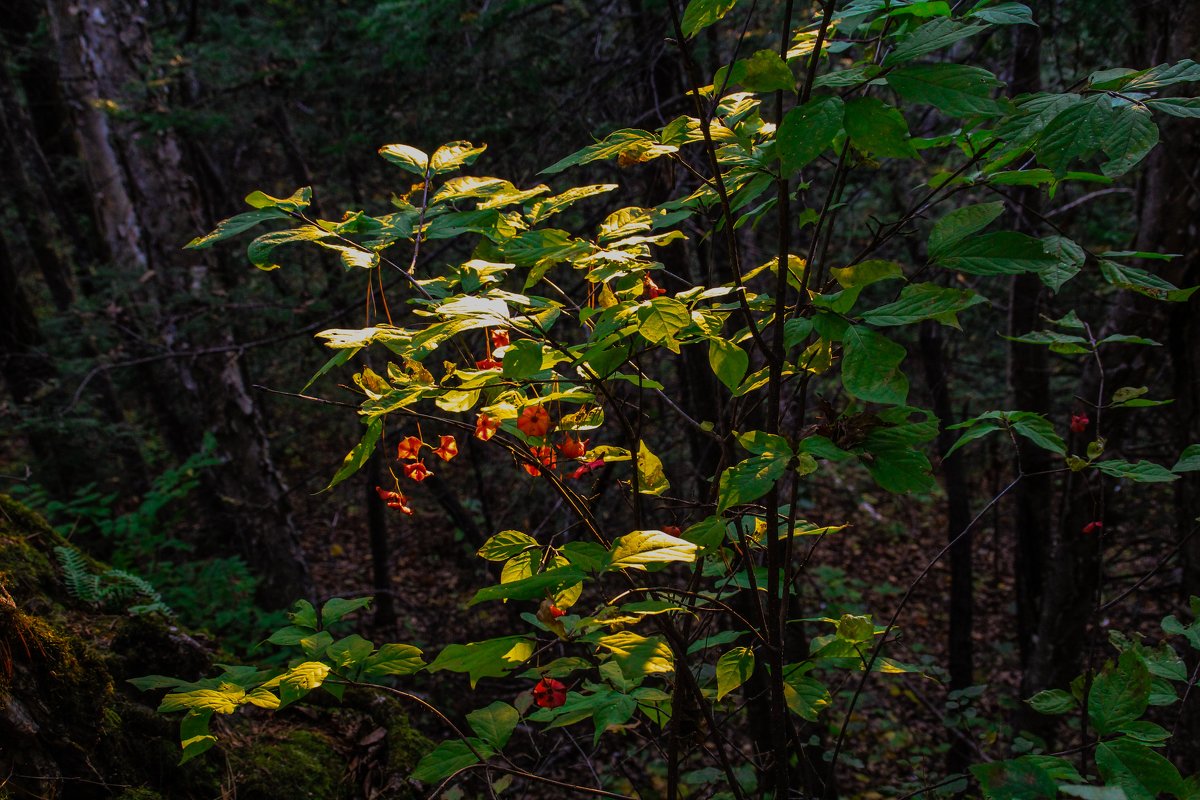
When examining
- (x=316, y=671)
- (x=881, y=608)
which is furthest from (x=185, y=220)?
(x=881, y=608)

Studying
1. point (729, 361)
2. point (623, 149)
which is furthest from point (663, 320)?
point (623, 149)

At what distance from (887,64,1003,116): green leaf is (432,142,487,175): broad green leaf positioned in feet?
2.63

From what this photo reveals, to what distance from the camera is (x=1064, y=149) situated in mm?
930

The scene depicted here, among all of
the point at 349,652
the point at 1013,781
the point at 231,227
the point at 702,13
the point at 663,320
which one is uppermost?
the point at 702,13

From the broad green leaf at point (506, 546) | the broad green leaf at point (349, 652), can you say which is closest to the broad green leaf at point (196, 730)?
the broad green leaf at point (349, 652)

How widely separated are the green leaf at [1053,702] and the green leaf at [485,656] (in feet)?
3.58

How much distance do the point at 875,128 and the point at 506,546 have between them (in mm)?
966

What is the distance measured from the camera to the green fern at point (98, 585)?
2.37 m

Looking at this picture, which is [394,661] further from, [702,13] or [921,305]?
[702,13]

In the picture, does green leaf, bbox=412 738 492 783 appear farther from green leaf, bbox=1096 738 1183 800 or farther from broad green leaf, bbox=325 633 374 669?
green leaf, bbox=1096 738 1183 800

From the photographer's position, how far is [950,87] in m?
0.92

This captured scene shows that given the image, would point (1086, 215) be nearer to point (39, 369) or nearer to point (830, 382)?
point (830, 382)

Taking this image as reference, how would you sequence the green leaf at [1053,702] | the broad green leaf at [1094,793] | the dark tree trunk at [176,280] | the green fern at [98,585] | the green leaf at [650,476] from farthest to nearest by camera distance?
the dark tree trunk at [176,280], the green fern at [98,585], the green leaf at [650,476], the green leaf at [1053,702], the broad green leaf at [1094,793]

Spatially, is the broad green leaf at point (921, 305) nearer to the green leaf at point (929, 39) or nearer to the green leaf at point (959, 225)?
the green leaf at point (959, 225)
